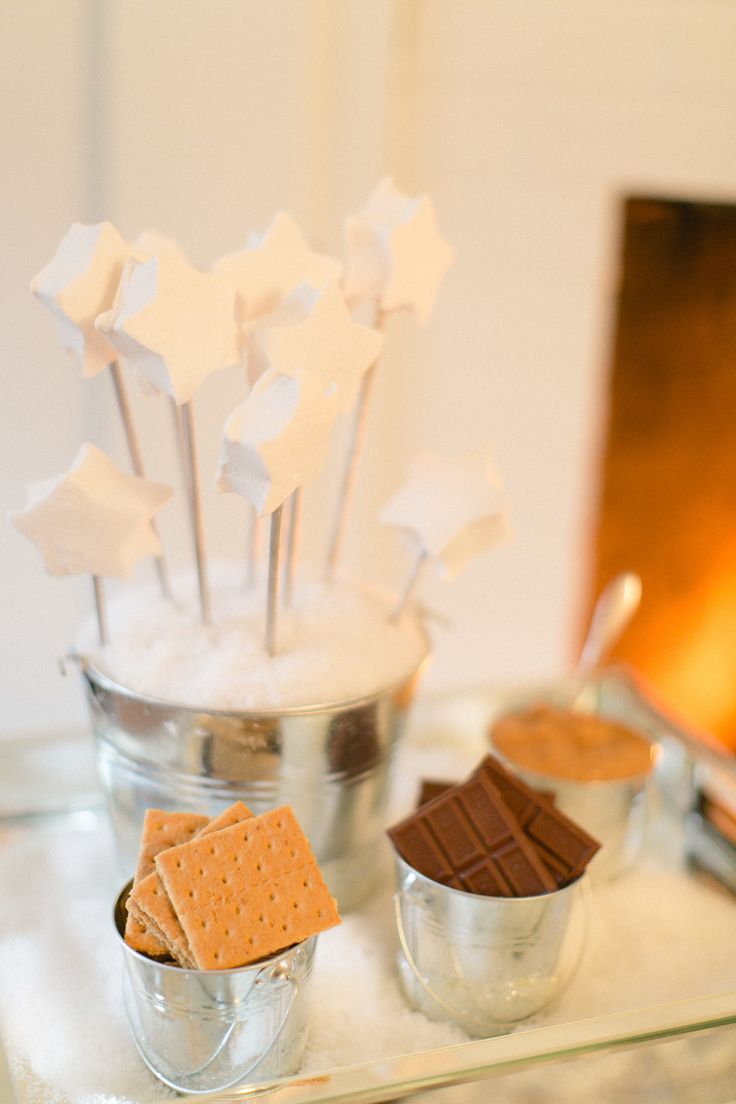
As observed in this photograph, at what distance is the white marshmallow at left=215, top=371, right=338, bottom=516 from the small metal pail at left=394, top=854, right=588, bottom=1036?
276mm

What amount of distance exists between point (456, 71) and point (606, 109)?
21 cm

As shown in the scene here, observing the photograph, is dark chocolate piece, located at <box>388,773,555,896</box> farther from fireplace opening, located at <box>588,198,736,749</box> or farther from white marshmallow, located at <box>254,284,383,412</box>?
fireplace opening, located at <box>588,198,736,749</box>

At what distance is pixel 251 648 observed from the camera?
28.5 inches

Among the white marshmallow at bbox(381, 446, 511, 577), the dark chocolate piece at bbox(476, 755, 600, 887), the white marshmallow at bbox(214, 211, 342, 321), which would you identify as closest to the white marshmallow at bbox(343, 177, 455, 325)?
the white marshmallow at bbox(214, 211, 342, 321)

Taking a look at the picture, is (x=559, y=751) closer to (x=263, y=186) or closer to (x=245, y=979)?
(x=245, y=979)

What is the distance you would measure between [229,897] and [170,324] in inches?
13.8

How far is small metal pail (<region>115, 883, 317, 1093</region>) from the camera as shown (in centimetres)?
57

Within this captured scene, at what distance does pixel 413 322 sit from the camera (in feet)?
4.51

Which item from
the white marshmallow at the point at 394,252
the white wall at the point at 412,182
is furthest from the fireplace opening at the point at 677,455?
the white marshmallow at the point at 394,252

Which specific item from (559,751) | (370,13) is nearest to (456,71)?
(370,13)

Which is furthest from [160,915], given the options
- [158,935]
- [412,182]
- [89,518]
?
[412,182]

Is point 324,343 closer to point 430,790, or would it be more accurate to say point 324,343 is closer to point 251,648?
point 251,648

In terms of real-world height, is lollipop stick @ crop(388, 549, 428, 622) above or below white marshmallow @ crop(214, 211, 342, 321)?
below

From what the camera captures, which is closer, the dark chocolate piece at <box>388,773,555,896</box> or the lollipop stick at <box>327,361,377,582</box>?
the dark chocolate piece at <box>388,773,555,896</box>
